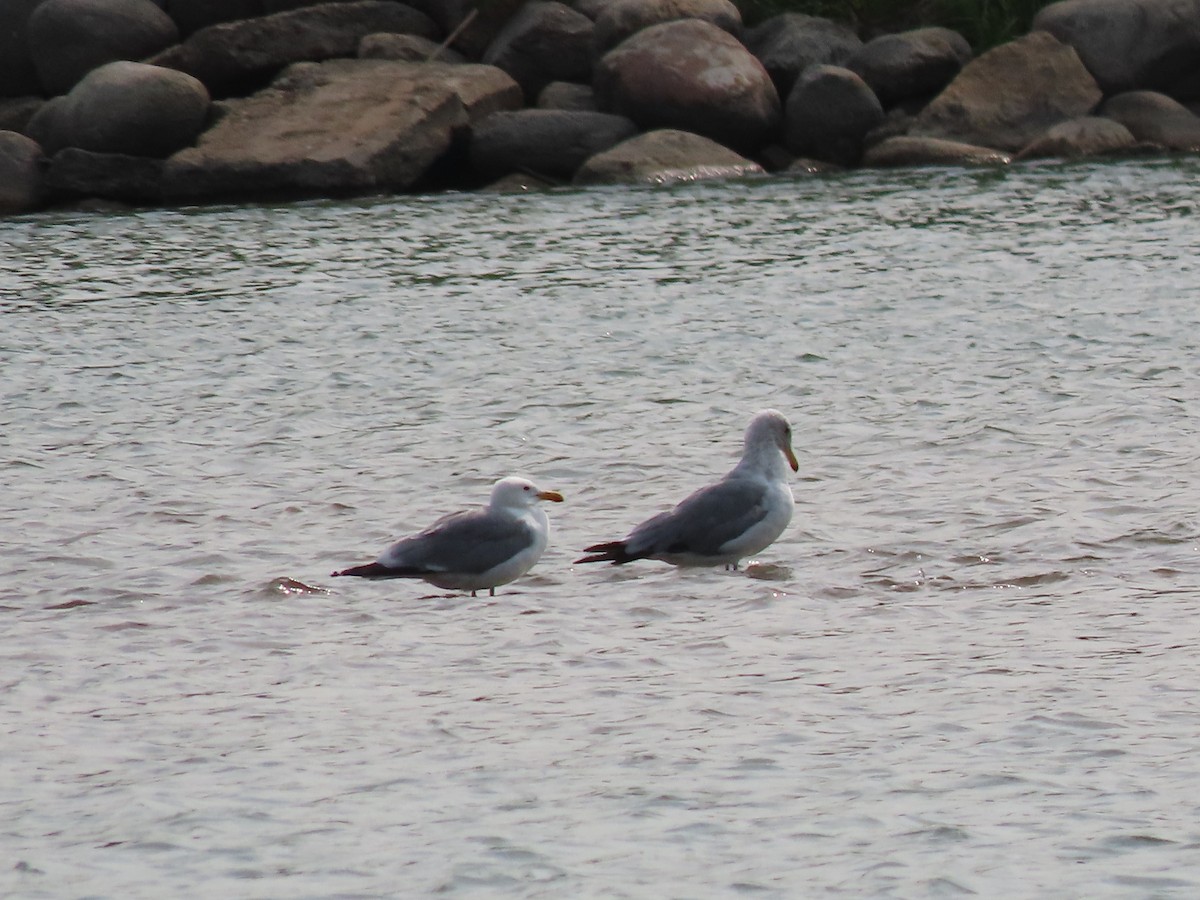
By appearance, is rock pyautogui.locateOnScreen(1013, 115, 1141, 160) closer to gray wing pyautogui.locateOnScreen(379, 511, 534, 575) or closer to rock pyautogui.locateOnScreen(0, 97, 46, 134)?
rock pyautogui.locateOnScreen(0, 97, 46, 134)

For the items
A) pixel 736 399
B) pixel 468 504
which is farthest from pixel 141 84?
pixel 468 504

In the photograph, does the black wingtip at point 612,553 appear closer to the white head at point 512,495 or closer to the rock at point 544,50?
the white head at point 512,495

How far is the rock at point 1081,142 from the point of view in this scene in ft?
80.5

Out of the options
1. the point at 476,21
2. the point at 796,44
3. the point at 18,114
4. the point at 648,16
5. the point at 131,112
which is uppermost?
the point at 648,16

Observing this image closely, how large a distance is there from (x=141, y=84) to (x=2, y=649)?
18.4m

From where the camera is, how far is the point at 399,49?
26875 mm

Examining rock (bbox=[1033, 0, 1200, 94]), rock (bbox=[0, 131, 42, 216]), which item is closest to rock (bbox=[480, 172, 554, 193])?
rock (bbox=[0, 131, 42, 216])

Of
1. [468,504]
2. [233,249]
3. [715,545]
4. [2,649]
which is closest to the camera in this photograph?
[2,649]

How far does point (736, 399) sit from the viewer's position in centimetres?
1237

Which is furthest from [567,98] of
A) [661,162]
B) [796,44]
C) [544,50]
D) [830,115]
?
[830,115]

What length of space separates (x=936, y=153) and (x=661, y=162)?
11.4 ft

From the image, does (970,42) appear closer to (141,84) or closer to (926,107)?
(926,107)

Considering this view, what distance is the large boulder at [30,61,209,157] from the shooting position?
80.0 feet

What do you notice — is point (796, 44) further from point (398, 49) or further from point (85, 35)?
point (85, 35)
